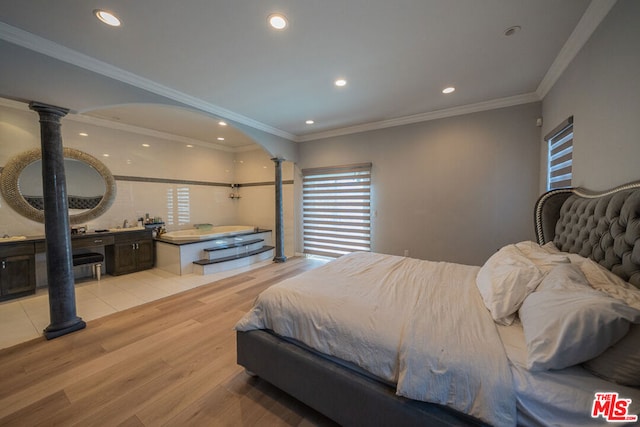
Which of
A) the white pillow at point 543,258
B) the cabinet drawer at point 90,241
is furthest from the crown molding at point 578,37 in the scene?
the cabinet drawer at point 90,241

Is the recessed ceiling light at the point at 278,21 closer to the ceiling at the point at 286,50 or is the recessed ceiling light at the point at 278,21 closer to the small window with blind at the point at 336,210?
the ceiling at the point at 286,50

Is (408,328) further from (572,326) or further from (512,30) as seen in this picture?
(512,30)

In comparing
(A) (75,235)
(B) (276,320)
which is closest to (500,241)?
(B) (276,320)

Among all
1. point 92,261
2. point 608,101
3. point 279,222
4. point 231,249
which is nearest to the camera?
point 608,101

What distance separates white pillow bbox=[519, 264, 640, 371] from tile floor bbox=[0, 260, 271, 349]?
389 cm

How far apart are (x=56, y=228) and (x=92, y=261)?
1.84m

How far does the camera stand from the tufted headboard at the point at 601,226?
1.24 m

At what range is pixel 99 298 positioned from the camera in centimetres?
307

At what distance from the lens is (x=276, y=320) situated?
1.56 metres

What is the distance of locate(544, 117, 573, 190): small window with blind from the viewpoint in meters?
2.35

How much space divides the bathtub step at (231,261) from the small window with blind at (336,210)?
3.17ft

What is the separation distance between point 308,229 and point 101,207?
155 inches

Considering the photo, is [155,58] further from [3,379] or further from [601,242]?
[601,242]

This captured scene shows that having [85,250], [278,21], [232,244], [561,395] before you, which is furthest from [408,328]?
[85,250]
